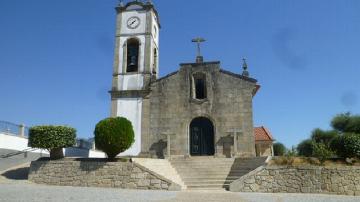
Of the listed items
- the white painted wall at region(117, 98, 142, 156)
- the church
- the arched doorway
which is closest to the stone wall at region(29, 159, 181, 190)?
the church

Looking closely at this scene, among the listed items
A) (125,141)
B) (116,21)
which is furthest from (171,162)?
(116,21)

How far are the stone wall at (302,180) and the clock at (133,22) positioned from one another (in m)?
13.9

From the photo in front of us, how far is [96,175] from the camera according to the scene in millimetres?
15297

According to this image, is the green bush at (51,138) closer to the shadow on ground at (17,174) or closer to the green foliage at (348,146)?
the shadow on ground at (17,174)

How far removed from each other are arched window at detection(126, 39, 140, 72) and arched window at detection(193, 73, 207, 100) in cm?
430

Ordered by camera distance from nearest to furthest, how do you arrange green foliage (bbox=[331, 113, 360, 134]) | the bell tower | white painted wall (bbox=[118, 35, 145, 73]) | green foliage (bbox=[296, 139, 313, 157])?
the bell tower
white painted wall (bbox=[118, 35, 145, 73])
green foliage (bbox=[296, 139, 313, 157])
green foliage (bbox=[331, 113, 360, 134])

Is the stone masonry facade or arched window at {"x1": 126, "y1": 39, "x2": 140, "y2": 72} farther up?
arched window at {"x1": 126, "y1": 39, "x2": 140, "y2": 72}

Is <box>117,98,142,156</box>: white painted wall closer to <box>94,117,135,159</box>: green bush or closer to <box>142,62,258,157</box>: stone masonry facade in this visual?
<box>142,62,258,157</box>: stone masonry facade

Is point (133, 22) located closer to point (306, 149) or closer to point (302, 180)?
point (302, 180)

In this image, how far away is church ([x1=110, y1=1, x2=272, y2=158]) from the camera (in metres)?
20.0

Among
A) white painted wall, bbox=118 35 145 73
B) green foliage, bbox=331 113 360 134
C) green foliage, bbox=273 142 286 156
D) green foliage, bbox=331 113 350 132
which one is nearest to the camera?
Result: white painted wall, bbox=118 35 145 73

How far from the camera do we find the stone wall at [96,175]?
47.9 ft

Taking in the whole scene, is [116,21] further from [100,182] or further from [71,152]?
[100,182]

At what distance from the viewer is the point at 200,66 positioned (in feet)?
70.9
